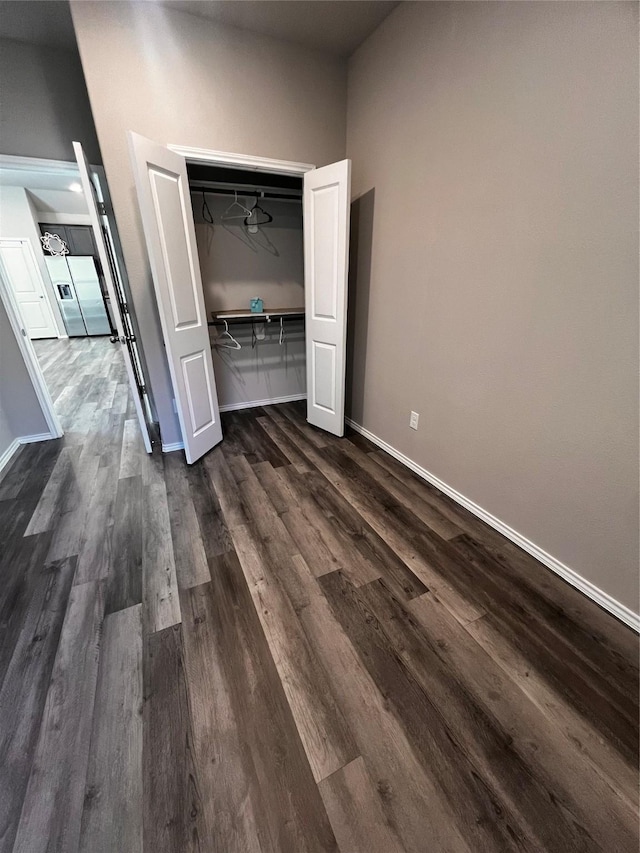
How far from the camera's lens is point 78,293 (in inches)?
302

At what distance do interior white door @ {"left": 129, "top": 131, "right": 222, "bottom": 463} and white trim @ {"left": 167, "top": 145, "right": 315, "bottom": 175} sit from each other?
0.66ft

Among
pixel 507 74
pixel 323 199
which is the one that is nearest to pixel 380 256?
pixel 323 199

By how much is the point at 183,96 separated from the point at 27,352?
90.0 inches

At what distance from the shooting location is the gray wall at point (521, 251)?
4.05 ft

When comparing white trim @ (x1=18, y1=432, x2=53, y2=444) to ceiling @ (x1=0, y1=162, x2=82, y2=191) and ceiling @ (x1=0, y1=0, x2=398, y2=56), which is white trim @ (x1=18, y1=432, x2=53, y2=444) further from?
ceiling @ (x1=0, y1=162, x2=82, y2=191)

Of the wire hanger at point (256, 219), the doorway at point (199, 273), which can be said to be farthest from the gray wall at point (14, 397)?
the wire hanger at point (256, 219)

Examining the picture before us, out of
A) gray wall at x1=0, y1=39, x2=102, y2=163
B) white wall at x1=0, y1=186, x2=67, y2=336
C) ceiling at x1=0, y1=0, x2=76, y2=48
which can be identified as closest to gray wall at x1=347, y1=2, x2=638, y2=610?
ceiling at x1=0, y1=0, x2=76, y2=48

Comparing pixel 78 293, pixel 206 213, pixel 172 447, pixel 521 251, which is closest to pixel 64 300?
pixel 78 293

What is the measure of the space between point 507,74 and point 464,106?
0.80 ft

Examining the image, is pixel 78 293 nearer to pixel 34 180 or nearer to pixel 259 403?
pixel 34 180

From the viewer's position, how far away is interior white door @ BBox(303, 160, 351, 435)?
2365 mm

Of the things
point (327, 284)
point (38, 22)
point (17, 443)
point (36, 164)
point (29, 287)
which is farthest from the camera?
point (29, 287)

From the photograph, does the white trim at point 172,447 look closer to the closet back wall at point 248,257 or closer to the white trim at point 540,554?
the closet back wall at point 248,257

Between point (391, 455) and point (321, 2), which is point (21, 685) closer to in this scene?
point (391, 455)
